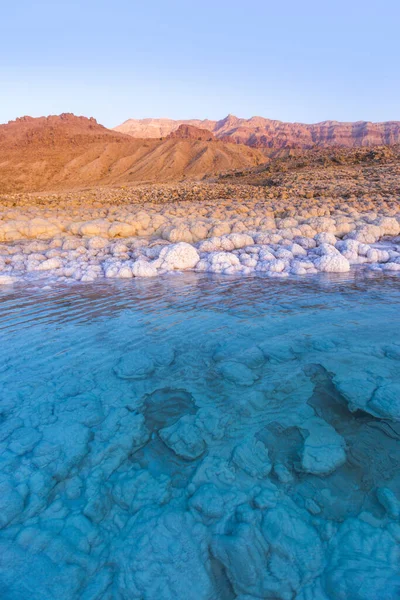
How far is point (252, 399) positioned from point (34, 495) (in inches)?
60.3

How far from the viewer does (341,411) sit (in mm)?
2617

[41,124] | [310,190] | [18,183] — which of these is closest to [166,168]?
[18,183]

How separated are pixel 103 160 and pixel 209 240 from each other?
37.7 meters

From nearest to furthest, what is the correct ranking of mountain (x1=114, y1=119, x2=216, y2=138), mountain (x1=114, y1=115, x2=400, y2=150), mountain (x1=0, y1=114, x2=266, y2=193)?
mountain (x1=0, y1=114, x2=266, y2=193) < mountain (x1=114, y1=115, x2=400, y2=150) < mountain (x1=114, y1=119, x2=216, y2=138)

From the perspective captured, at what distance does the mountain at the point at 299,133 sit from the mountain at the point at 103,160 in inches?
1411

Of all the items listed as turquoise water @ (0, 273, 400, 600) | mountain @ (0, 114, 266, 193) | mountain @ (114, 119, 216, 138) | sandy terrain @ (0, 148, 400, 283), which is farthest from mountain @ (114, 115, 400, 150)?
turquoise water @ (0, 273, 400, 600)

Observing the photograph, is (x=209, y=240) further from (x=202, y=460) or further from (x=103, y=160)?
(x=103, y=160)

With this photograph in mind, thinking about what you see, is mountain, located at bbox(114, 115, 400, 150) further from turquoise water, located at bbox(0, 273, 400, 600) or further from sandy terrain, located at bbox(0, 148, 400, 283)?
turquoise water, located at bbox(0, 273, 400, 600)

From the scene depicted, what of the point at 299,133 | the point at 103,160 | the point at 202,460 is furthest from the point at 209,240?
the point at 299,133

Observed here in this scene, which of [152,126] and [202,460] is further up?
[152,126]

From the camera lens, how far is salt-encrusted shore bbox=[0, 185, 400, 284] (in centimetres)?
666

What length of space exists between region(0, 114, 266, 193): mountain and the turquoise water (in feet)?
101

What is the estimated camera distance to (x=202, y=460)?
226 cm

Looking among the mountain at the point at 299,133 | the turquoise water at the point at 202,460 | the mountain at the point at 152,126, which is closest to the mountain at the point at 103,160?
the turquoise water at the point at 202,460
